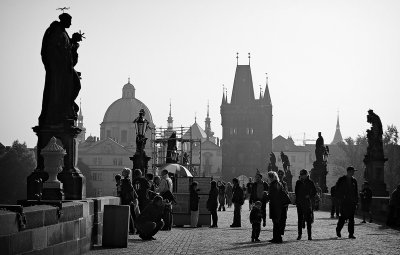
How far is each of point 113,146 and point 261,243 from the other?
516ft

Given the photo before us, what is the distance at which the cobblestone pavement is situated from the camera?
56.6ft

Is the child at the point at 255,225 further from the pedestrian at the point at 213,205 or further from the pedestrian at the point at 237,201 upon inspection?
the pedestrian at the point at 213,205

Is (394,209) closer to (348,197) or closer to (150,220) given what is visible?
(348,197)

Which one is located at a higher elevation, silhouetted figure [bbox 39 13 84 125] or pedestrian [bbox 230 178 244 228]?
silhouetted figure [bbox 39 13 84 125]

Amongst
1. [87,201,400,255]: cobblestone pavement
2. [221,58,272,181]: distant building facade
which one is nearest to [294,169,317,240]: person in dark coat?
[87,201,400,255]: cobblestone pavement

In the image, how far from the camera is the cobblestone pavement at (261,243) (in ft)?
56.6

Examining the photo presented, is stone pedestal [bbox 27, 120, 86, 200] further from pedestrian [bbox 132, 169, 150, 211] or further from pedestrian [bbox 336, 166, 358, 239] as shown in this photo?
pedestrian [bbox 336, 166, 358, 239]

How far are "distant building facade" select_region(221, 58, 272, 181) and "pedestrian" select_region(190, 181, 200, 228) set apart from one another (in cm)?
12959

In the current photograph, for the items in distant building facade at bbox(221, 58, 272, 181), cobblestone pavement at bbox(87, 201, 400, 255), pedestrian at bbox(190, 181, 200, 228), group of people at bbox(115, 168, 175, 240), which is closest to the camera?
cobblestone pavement at bbox(87, 201, 400, 255)

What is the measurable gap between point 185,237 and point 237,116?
449ft

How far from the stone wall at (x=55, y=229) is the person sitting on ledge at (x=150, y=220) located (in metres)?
1.68

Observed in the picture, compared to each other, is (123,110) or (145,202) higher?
(123,110)

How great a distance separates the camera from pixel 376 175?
35.5 meters

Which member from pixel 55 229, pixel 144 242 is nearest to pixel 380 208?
pixel 144 242
